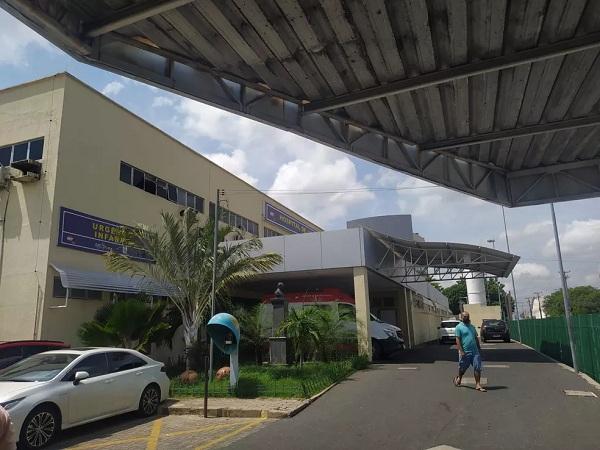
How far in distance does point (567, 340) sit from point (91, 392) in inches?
613

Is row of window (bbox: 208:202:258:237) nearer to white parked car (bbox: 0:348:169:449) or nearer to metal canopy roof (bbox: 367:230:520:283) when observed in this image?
metal canopy roof (bbox: 367:230:520:283)

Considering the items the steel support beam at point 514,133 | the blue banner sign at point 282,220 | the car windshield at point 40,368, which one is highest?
the blue banner sign at point 282,220

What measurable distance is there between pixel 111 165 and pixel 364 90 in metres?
14.5

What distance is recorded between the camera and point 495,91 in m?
7.29

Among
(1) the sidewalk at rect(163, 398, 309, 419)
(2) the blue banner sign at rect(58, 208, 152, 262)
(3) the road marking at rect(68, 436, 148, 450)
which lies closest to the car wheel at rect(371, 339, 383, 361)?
(2) the blue banner sign at rect(58, 208, 152, 262)

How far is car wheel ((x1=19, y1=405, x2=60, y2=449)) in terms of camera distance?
7.43 m

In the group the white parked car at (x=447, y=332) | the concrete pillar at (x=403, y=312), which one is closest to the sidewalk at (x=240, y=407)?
the concrete pillar at (x=403, y=312)

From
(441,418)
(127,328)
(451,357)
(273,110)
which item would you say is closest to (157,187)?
(127,328)

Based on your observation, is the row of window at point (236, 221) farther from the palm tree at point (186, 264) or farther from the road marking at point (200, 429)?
the road marking at point (200, 429)

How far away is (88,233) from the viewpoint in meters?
17.7

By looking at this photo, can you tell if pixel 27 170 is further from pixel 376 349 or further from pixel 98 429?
pixel 376 349

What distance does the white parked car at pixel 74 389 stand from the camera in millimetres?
7594

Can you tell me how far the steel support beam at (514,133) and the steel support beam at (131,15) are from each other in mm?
5473

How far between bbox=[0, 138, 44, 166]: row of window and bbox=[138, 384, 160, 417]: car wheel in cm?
1050
